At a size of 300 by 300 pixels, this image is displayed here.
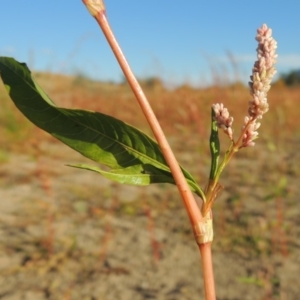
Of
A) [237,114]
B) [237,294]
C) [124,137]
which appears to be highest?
[237,114]

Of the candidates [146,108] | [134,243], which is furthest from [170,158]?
[134,243]

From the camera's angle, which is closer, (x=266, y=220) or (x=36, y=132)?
(x=266, y=220)

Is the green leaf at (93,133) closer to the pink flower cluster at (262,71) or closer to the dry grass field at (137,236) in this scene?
the pink flower cluster at (262,71)

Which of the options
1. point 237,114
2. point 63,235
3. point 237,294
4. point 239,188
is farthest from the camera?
point 237,114

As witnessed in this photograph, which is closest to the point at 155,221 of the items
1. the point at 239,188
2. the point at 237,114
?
the point at 239,188

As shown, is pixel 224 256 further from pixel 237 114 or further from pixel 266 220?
pixel 237 114

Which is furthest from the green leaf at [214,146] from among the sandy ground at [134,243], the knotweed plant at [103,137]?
the sandy ground at [134,243]

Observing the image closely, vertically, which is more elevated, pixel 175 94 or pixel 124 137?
pixel 175 94
